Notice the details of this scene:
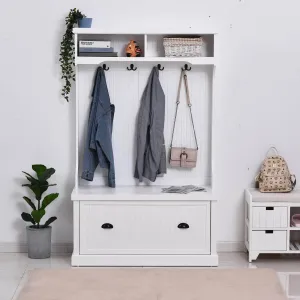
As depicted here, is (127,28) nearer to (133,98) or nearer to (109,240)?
(133,98)

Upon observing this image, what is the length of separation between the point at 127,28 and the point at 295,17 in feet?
4.40

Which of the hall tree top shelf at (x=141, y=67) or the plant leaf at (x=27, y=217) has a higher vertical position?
the hall tree top shelf at (x=141, y=67)

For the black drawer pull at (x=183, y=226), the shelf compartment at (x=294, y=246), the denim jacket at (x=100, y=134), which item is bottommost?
the shelf compartment at (x=294, y=246)

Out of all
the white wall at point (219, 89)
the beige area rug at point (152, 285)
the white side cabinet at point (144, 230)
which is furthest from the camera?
the white wall at point (219, 89)

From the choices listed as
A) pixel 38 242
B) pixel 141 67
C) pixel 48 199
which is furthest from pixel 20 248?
pixel 141 67

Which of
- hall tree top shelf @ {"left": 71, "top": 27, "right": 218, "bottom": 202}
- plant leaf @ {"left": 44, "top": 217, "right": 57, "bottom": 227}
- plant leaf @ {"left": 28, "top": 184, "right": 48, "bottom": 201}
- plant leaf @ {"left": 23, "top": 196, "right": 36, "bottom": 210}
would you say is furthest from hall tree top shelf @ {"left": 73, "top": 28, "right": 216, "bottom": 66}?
plant leaf @ {"left": 44, "top": 217, "right": 57, "bottom": 227}

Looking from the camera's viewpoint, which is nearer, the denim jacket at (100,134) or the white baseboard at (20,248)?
the denim jacket at (100,134)

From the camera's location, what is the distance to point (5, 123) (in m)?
5.79

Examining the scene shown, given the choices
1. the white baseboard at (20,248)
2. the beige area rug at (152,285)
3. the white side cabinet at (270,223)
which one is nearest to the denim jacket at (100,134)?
the white baseboard at (20,248)

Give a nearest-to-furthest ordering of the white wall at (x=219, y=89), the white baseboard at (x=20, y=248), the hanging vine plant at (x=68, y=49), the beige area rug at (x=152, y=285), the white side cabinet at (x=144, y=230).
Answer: the beige area rug at (x=152, y=285)
the white side cabinet at (x=144, y=230)
the hanging vine plant at (x=68, y=49)
the white wall at (x=219, y=89)
the white baseboard at (x=20, y=248)

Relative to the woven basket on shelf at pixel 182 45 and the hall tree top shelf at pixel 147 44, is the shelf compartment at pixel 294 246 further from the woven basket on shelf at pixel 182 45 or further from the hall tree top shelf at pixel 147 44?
the woven basket on shelf at pixel 182 45

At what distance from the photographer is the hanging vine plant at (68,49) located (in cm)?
559

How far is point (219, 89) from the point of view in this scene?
229 inches

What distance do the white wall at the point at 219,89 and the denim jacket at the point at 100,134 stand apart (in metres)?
0.23
